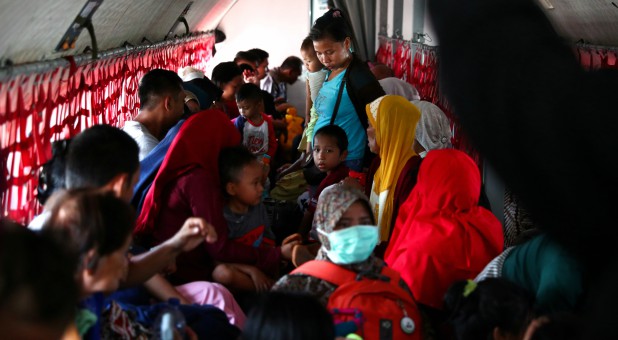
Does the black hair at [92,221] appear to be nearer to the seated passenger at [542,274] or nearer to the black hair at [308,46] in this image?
the seated passenger at [542,274]

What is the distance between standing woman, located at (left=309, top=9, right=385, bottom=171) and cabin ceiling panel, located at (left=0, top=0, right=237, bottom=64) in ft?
3.97

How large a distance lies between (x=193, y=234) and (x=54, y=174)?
647mm

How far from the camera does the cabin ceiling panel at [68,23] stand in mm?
2672

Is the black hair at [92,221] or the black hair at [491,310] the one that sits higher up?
the black hair at [92,221]

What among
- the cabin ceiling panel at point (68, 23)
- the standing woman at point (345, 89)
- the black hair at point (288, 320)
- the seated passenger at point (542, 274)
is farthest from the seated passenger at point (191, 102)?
the black hair at point (288, 320)

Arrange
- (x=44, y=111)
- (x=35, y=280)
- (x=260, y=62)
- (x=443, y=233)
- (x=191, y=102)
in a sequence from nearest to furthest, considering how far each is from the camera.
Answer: (x=35, y=280)
(x=44, y=111)
(x=443, y=233)
(x=191, y=102)
(x=260, y=62)

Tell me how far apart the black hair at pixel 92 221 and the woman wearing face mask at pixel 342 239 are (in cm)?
76

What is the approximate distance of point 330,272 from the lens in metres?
2.65

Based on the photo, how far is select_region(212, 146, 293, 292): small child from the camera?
3.12m

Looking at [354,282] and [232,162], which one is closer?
[354,282]

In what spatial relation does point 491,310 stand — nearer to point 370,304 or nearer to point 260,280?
point 370,304

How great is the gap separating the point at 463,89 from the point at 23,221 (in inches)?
85.7

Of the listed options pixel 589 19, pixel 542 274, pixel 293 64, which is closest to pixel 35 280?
pixel 542 274

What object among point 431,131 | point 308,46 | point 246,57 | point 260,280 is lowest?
point 260,280
